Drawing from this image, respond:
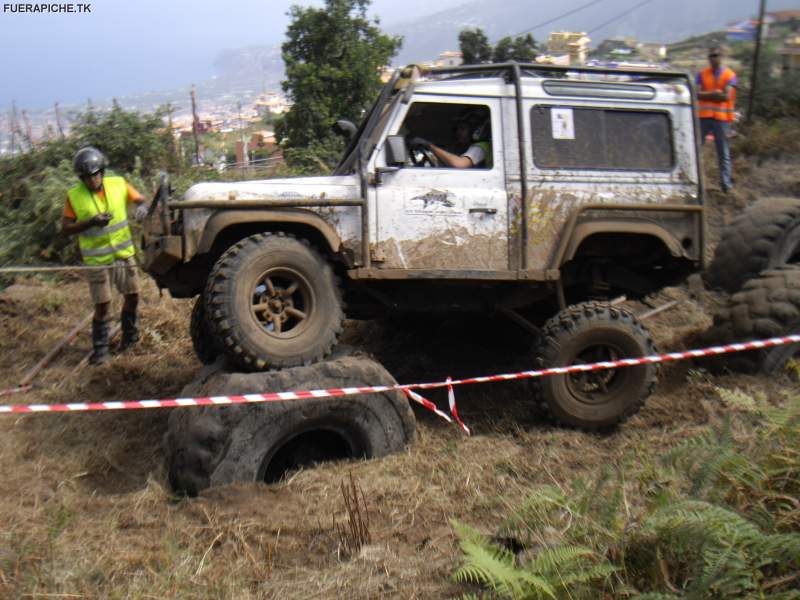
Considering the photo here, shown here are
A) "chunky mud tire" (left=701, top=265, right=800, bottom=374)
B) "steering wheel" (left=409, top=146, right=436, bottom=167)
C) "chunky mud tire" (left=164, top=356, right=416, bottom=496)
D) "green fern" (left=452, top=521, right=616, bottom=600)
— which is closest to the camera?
"green fern" (left=452, top=521, right=616, bottom=600)

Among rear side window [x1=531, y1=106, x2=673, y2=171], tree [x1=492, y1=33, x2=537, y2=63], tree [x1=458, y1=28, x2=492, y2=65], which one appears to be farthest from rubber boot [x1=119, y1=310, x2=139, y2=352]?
tree [x1=492, y1=33, x2=537, y2=63]

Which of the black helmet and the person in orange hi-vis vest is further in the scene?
the person in orange hi-vis vest

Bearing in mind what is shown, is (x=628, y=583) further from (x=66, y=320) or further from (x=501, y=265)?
(x=66, y=320)

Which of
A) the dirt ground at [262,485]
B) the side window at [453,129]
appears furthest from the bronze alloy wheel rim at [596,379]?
the side window at [453,129]

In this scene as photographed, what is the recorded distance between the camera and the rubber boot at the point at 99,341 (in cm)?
742

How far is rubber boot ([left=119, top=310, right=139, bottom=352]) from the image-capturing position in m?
7.70

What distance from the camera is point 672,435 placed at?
A: 5898mm

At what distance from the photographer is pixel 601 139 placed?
6.25m

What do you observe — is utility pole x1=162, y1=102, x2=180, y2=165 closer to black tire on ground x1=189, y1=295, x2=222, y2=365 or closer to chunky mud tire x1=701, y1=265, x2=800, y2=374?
black tire on ground x1=189, y1=295, x2=222, y2=365

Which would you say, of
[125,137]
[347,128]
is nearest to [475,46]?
[125,137]

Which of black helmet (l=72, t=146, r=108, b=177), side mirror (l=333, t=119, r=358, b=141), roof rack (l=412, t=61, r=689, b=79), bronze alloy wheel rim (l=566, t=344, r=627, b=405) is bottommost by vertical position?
bronze alloy wheel rim (l=566, t=344, r=627, b=405)

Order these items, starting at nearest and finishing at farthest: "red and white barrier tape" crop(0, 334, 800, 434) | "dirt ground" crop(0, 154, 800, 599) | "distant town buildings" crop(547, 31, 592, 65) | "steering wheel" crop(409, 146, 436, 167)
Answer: "dirt ground" crop(0, 154, 800, 599), "red and white barrier tape" crop(0, 334, 800, 434), "steering wheel" crop(409, 146, 436, 167), "distant town buildings" crop(547, 31, 592, 65)

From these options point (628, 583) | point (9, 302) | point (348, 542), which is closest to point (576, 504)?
point (628, 583)

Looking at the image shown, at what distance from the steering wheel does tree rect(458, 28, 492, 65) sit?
34.5 feet
